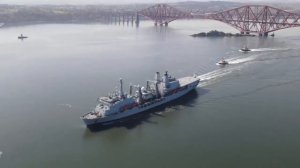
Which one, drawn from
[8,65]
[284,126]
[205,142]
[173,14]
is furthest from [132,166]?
[173,14]

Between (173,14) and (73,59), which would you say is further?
(173,14)

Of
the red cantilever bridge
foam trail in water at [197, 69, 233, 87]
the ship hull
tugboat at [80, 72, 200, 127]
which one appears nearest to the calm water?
foam trail in water at [197, 69, 233, 87]

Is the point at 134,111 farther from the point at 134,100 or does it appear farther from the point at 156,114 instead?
the point at 156,114

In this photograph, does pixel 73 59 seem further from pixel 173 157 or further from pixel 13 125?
pixel 173 157

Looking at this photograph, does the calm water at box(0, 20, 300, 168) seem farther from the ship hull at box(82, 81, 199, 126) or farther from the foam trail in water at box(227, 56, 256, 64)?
the ship hull at box(82, 81, 199, 126)

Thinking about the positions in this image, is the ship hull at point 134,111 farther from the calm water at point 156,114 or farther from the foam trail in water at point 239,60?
the foam trail in water at point 239,60

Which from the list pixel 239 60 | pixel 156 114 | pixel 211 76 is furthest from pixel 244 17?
pixel 156 114

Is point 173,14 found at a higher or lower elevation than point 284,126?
higher
